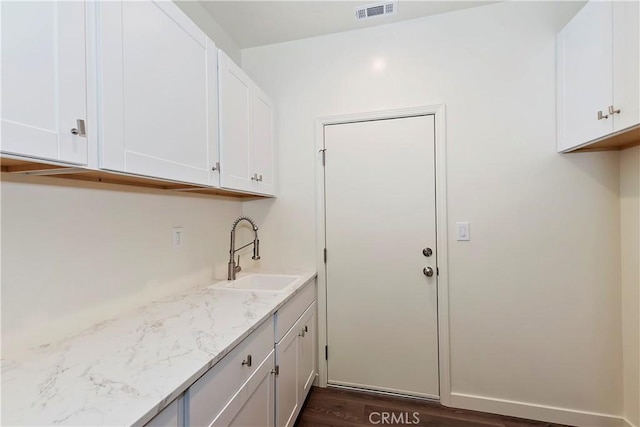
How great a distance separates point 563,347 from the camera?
5.90 feet

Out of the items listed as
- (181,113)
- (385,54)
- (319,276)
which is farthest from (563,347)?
(181,113)

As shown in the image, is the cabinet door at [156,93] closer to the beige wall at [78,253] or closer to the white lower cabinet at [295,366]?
the beige wall at [78,253]

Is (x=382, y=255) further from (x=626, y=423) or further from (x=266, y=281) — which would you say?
(x=626, y=423)

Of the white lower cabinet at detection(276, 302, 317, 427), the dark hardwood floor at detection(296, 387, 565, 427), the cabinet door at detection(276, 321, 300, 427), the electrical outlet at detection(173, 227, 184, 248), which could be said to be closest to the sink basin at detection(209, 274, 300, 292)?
the white lower cabinet at detection(276, 302, 317, 427)

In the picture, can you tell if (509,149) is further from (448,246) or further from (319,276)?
(319,276)

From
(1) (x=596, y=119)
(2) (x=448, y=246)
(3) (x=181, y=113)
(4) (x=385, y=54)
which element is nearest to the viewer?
(3) (x=181, y=113)

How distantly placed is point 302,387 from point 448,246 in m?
1.37

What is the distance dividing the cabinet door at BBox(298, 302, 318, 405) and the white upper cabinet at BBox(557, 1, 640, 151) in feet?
6.49

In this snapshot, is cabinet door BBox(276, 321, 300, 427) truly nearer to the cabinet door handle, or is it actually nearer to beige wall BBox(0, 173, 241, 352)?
beige wall BBox(0, 173, 241, 352)

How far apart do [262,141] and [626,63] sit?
2.01m

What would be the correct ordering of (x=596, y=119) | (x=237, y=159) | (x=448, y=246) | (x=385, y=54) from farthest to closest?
(x=385, y=54), (x=448, y=246), (x=237, y=159), (x=596, y=119)

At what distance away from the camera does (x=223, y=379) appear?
3.25ft

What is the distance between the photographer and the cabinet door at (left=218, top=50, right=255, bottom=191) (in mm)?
1564

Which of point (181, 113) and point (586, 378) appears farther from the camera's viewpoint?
point (586, 378)
